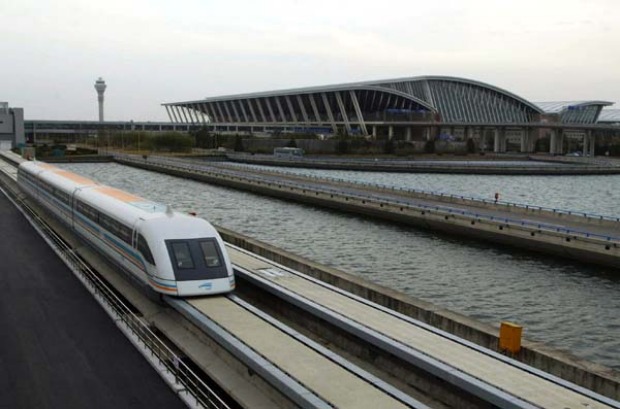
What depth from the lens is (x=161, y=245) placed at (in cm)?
1841

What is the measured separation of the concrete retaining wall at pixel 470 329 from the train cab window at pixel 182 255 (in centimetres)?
594

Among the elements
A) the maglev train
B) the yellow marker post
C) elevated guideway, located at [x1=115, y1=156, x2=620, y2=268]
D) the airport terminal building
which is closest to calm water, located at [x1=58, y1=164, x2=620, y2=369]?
elevated guideway, located at [x1=115, y1=156, x2=620, y2=268]

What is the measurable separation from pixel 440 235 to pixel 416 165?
7387cm

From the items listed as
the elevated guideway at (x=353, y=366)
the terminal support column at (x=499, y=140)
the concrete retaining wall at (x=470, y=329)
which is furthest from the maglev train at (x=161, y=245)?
the terminal support column at (x=499, y=140)

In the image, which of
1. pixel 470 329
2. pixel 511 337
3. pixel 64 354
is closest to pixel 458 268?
pixel 470 329

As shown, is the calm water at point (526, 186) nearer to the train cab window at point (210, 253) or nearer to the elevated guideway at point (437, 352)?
the elevated guideway at point (437, 352)

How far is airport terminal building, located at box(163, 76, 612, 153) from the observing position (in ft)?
528

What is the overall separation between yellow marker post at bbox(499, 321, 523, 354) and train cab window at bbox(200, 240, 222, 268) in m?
8.22

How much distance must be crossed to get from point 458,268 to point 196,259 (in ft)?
62.7

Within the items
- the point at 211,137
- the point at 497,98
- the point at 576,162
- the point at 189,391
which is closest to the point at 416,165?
the point at 576,162

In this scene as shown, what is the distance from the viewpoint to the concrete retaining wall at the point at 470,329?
1344cm

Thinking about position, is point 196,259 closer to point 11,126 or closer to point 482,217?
point 482,217

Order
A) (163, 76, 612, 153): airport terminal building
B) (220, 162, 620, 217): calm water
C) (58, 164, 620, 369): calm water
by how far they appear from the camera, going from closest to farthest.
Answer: (58, 164, 620, 369): calm water, (220, 162, 620, 217): calm water, (163, 76, 612, 153): airport terminal building

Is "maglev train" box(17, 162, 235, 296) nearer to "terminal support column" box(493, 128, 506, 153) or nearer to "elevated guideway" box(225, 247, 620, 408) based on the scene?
"elevated guideway" box(225, 247, 620, 408)
